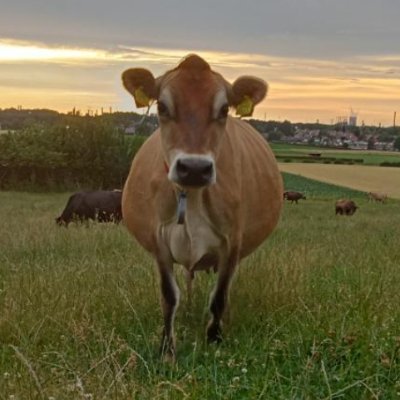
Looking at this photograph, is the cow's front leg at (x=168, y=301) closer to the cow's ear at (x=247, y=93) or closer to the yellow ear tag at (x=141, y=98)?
the yellow ear tag at (x=141, y=98)

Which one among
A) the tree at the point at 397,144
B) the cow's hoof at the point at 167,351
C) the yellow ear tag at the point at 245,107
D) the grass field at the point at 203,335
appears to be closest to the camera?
the grass field at the point at 203,335

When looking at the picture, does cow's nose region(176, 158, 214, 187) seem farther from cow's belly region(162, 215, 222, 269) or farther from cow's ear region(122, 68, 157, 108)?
cow's ear region(122, 68, 157, 108)

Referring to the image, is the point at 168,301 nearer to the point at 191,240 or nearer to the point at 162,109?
the point at 191,240

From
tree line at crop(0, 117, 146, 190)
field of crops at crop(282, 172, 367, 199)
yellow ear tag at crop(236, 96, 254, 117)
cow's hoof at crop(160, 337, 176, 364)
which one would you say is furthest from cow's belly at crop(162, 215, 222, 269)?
tree line at crop(0, 117, 146, 190)

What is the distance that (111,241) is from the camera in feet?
36.7

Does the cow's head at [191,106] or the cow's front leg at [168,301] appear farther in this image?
the cow's front leg at [168,301]

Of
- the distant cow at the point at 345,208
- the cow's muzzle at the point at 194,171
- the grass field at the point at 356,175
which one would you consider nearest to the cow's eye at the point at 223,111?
the cow's muzzle at the point at 194,171

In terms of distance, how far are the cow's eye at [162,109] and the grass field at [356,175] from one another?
51.9 m

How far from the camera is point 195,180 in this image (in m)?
4.81

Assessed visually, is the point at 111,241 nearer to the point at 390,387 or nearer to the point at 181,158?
the point at 181,158

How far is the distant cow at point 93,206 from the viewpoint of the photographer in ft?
77.1

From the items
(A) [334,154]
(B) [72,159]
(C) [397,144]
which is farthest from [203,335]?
(C) [397,144]

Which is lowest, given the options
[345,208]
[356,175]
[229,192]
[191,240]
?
[356,175]

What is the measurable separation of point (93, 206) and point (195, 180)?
19.6 meters
